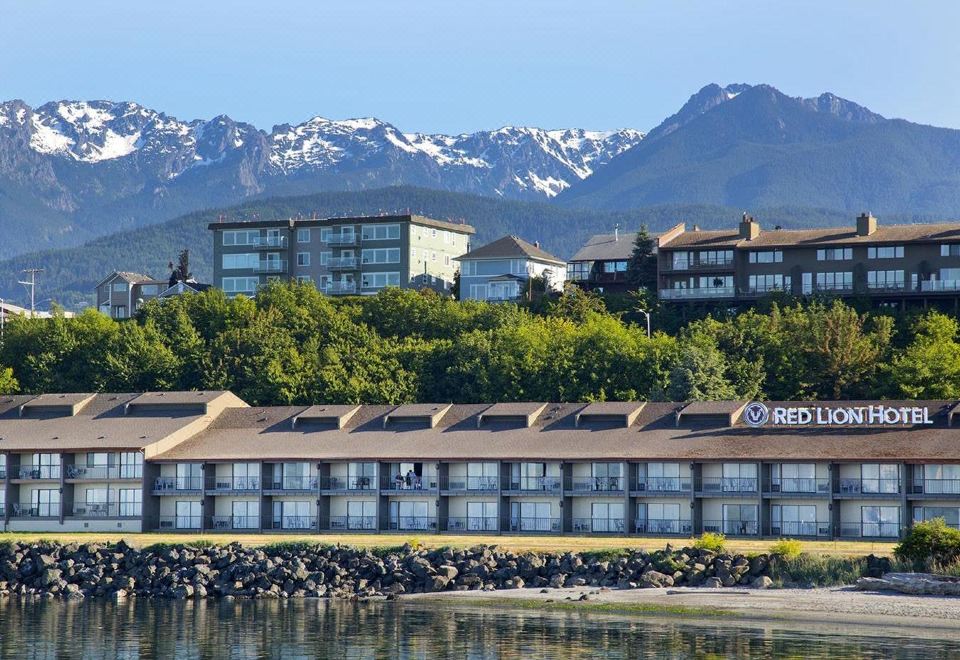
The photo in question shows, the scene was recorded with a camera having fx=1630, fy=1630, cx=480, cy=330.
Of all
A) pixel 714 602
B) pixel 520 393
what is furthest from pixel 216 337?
pixel 714 602

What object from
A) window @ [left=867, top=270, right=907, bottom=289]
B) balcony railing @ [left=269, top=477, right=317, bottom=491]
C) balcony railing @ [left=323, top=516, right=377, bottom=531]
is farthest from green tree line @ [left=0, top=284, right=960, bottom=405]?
balcony railing @ [left=323, top=516, right=377, bottom=531]

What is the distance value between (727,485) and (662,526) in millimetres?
A: 4521

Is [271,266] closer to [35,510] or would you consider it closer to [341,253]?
[341,253]

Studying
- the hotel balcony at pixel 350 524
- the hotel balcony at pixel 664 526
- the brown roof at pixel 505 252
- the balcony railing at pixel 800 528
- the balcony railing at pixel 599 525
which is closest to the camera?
the balcony railing at pixel 800 528

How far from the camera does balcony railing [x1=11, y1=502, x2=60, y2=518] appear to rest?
10519cm

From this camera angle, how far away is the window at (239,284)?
180m

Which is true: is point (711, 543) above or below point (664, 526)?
above

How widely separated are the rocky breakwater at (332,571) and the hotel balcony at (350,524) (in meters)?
11.2

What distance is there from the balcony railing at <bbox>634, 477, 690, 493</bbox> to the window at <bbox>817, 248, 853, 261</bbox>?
56.7 m

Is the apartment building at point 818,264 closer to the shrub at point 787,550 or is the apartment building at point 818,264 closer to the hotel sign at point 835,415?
the hotel sign at point 835,415

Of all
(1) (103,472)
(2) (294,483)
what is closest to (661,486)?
(2) (294,483)

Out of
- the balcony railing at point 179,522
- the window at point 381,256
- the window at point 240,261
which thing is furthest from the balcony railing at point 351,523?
the window at point 240,261

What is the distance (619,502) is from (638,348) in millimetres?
29221

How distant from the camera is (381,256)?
176 metres
